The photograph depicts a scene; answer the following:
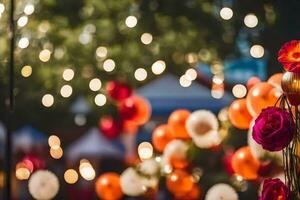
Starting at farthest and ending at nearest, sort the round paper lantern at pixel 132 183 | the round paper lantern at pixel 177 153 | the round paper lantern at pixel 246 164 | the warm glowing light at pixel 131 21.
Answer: the warm glowing light at pixel 131 21 → the round paper lantern at pixel 132 183 → the round paper lantern at pixel 177 153 → the round paper lantern at pixel 246 164

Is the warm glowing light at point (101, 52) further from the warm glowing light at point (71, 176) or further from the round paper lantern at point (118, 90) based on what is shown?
the warm glowing light at point (71, 176)

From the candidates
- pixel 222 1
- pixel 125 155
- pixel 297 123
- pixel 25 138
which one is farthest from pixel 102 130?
pixel 297 123

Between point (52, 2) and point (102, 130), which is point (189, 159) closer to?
point (102, 130)

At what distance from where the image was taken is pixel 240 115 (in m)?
2.72

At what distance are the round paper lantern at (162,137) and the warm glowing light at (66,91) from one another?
60cm

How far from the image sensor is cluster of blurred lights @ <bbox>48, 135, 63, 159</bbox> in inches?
134

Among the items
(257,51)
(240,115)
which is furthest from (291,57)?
(257,51)

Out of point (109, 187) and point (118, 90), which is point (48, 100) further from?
point (109, 187)

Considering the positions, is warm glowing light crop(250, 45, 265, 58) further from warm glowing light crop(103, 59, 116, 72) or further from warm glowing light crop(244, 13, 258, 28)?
warm glowing light crop(103, 59, 116, 72)

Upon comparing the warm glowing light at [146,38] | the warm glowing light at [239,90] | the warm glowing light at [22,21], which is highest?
the warm glowing light at [22,21]

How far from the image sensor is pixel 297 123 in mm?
2051

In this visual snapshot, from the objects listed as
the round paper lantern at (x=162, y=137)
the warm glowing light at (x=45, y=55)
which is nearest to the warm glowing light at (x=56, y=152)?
the warm glowing light at (x=45, y=55)

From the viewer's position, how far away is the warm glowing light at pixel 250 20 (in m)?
3.13

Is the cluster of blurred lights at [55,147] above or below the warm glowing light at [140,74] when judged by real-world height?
below
